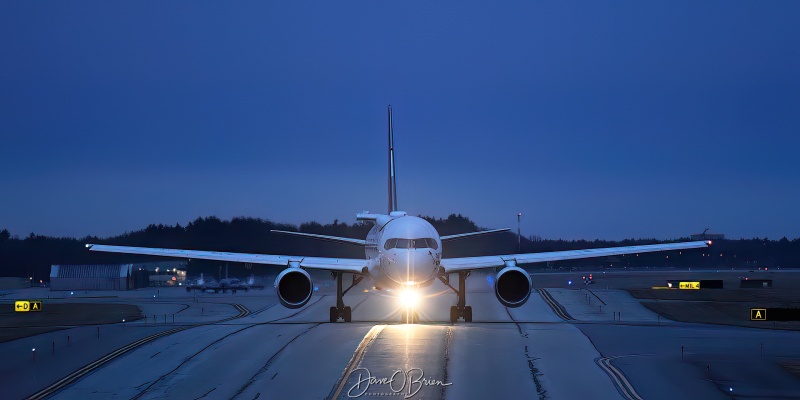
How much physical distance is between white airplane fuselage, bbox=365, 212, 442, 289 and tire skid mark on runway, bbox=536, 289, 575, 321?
757 inches

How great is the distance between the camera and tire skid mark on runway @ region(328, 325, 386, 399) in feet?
101

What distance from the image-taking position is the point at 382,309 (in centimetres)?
6431

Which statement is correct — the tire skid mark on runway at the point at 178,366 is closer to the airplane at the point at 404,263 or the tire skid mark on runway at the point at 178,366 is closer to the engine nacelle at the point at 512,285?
the airplane at the point at 404,263

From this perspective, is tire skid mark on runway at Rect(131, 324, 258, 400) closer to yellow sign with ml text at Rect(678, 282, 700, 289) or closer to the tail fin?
the tail fin

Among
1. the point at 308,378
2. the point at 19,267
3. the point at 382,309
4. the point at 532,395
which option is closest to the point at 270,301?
the point at 382,309

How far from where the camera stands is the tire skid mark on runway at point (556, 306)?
61.7 meters

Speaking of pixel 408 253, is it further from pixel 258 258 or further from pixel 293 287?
pixel 258 258

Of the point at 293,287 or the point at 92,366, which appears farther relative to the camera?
the point at 293,287

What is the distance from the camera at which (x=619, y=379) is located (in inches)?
1296

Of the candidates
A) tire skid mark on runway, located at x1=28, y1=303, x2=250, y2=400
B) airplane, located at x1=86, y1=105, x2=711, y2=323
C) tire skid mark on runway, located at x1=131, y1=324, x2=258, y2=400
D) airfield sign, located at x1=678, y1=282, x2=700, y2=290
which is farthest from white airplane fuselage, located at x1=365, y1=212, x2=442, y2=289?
airfield sign, located at x1=678, y1=282, x2=700, y2=290

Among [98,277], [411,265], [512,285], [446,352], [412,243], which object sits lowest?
[446,352]

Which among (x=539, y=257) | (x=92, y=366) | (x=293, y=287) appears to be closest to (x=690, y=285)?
(x=539, y=257)

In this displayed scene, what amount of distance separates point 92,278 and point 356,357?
80557mm

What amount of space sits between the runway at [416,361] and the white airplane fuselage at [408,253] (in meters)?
2.73
